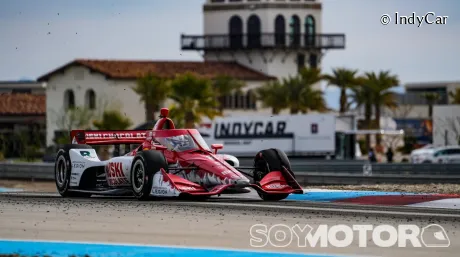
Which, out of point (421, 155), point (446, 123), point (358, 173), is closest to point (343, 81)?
point (446, 123)

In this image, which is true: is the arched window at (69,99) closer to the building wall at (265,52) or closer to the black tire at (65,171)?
the building wall at (265,52)

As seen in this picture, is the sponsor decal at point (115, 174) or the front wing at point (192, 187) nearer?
the front wing at point (192, 187)

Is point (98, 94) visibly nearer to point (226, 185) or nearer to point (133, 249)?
point (226, 185)

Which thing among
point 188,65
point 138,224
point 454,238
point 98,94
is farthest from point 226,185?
point 188,65

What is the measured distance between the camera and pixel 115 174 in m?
21.8

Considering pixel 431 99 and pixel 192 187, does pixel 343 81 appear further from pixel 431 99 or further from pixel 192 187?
pixel 192 187

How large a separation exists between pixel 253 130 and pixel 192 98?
11.0m

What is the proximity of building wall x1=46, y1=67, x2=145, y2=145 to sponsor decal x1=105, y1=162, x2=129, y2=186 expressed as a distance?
2264 inches

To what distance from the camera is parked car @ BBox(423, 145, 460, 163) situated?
5812cm

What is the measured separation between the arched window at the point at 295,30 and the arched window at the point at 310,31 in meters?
0.69

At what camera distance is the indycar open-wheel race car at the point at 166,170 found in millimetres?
20312

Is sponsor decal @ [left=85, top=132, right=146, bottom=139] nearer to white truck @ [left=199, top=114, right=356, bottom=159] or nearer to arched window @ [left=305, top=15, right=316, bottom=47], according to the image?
white truck @ [left=199, top=114, right=356, bottom=159]

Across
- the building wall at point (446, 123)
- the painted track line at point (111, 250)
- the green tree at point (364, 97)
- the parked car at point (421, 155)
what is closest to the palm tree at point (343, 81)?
the green tree at point (364, 97)

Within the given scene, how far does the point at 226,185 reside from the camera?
20000mm
